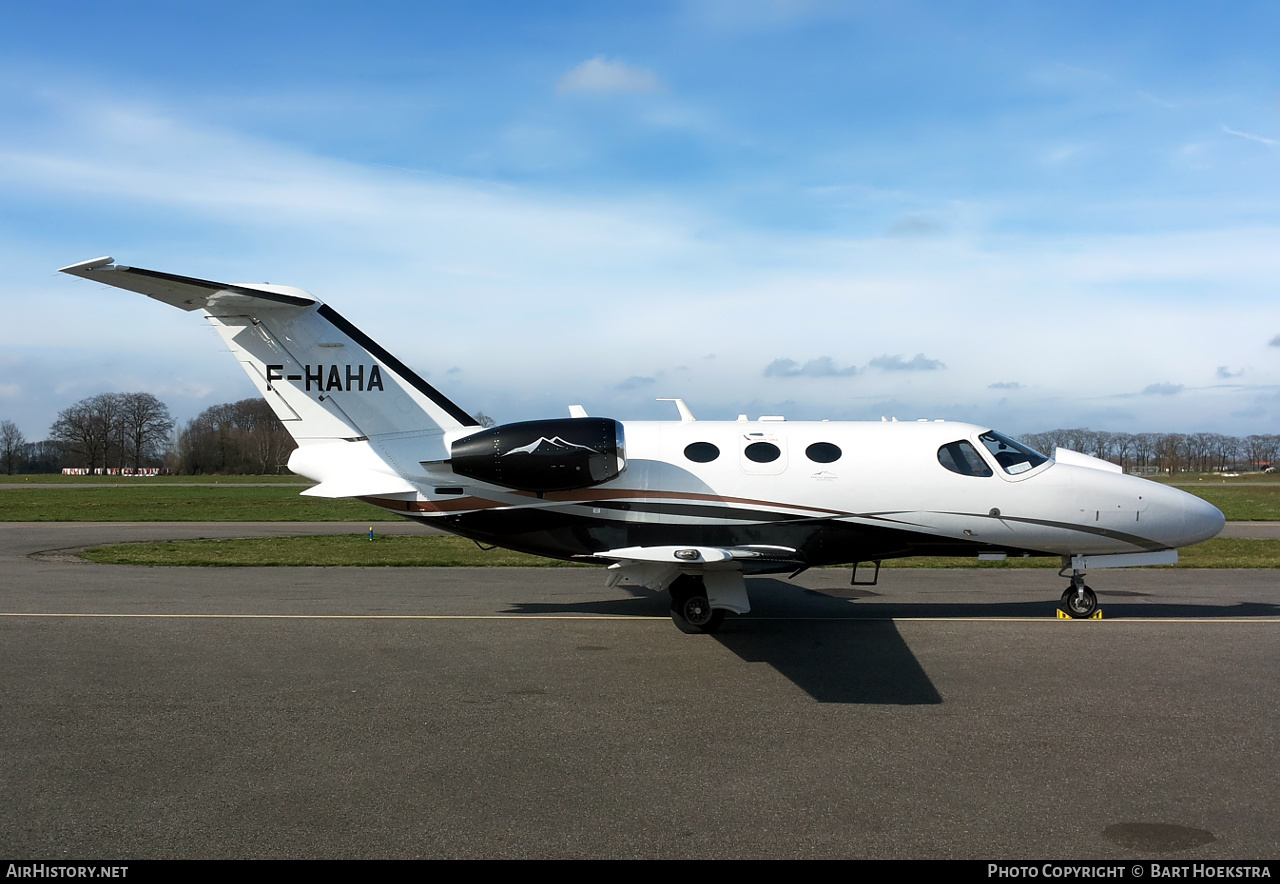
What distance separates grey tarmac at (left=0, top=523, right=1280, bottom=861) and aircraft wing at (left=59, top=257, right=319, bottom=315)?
4258 mm

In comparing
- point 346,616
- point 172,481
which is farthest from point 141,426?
point 346,616

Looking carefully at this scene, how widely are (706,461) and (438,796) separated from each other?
21.8 feet

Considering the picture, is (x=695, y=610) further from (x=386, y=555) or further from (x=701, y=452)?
(x=386, y=555)

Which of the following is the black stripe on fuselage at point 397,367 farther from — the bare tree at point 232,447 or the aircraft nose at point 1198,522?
the bare tree at point 232,447

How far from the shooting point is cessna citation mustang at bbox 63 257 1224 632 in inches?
448

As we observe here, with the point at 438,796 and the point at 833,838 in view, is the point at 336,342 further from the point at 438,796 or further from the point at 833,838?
the point at 833,838

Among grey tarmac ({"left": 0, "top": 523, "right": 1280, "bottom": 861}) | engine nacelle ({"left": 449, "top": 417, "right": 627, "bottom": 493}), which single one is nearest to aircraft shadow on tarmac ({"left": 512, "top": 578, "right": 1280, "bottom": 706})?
grey tarmac ({"left": 0, "top": 523, "right": 1280, "bottom": 861})

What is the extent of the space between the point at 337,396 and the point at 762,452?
5931mm

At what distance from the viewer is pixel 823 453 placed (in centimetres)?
1183

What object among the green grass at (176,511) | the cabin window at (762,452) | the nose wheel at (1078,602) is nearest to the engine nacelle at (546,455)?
the cabin window at (762,452)

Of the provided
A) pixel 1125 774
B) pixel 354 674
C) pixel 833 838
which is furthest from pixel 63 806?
pixel 1125 774

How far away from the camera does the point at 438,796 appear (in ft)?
19.1

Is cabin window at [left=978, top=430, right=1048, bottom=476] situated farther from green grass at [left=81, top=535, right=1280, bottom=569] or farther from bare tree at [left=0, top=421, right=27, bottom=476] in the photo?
bare tree at [left=0, top=421, right=27, bottom=476]

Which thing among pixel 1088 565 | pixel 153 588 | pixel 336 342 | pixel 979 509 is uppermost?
pixel 336 342
